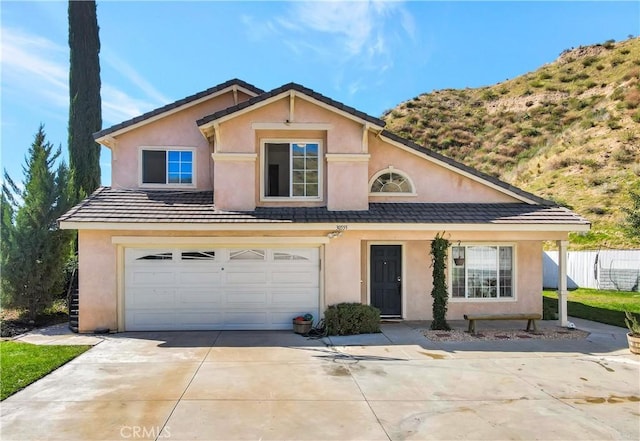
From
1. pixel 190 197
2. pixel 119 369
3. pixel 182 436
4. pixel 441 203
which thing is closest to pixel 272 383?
pixel 182 436

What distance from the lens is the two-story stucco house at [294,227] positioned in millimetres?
11469

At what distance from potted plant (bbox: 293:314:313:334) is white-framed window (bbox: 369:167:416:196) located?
4.31 m

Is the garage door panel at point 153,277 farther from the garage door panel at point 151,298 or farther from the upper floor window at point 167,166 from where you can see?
the upper floor window at point 167,166

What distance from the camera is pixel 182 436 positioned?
5.32m

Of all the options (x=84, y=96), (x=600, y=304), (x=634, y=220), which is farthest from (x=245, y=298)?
(x=634, y=220)

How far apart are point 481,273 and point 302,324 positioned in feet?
19.5

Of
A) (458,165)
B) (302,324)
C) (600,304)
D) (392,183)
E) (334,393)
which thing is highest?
(458,165)

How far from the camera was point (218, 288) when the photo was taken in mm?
11750

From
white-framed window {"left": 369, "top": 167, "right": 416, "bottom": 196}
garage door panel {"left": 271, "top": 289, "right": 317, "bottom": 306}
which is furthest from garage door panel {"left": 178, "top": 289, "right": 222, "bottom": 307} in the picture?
white-framed window {"left": 369, "top": 167, "right": 416, "bottom": 196}

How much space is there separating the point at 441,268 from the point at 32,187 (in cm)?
1256

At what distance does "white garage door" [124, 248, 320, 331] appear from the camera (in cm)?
1162

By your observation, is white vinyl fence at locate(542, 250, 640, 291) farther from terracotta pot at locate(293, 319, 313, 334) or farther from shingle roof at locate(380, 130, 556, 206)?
terracotta pot at locate(293, 319, 313, 334)

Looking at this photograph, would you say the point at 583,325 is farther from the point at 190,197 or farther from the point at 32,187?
the point at 32,187

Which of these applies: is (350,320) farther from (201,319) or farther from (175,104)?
(175,104)
